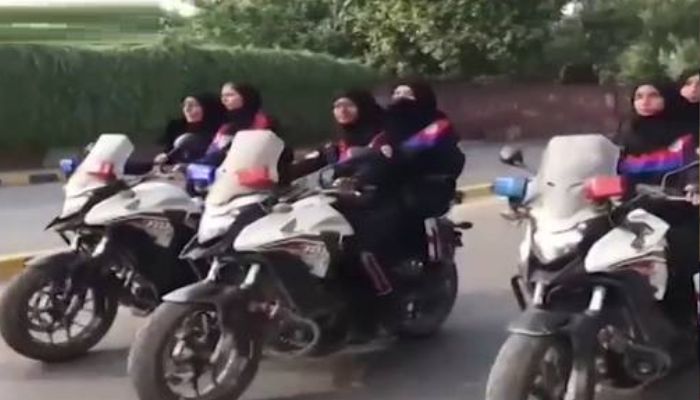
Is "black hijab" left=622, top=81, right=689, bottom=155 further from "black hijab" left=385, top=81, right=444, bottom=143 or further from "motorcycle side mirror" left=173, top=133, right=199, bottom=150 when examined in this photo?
"motorcycle side mirror" left=173, top=133, right=199, bottom=150

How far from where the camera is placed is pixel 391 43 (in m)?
21.6

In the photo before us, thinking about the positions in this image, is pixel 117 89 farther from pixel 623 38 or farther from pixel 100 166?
pixel 100 166

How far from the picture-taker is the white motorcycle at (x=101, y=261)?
5492 millimetres

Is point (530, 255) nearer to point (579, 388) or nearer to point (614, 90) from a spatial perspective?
point (579, 388)

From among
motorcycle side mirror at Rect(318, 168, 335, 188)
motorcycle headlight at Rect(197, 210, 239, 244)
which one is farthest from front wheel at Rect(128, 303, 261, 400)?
motorcycle side mirror at Rect(318, 168, 335, 188)

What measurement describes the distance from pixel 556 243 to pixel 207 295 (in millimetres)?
1231

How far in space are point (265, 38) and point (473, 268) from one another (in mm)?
8182

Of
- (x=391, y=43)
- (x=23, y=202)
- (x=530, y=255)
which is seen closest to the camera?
(x=530, y=255)

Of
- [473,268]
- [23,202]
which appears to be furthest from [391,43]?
[473,268]

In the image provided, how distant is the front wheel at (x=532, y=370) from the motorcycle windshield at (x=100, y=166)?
2163 millimetres

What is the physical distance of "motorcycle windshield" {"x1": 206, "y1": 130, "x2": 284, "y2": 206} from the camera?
5.05 meters

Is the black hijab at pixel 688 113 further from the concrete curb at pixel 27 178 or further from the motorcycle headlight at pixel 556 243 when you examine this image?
the concrete curb at pixel 27 178

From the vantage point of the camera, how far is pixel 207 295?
466 cm

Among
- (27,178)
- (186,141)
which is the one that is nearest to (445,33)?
(27,178)
